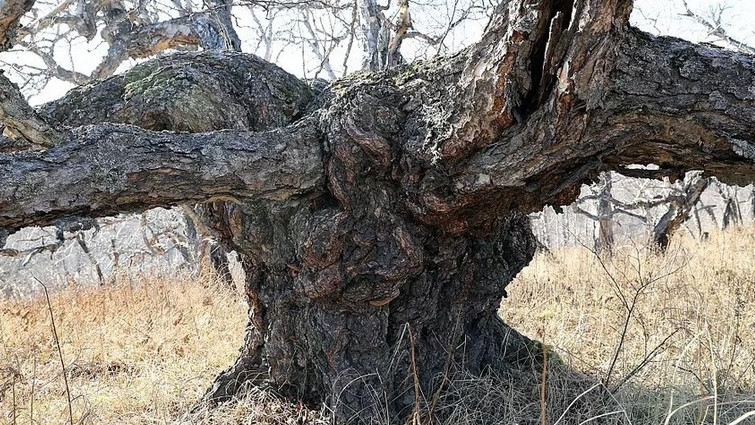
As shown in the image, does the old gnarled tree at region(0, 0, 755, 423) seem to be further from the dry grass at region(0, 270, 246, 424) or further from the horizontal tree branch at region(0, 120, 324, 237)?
the dry grass at region(0, 270, 246, 424)

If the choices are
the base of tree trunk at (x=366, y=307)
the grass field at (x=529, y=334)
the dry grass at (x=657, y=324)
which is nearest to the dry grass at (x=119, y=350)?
the grass field at (x=529, y=334)

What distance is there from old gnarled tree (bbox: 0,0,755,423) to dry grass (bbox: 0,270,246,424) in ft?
1.67

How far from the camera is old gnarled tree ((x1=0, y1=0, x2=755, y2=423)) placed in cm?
179

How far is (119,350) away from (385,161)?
2.78 metres

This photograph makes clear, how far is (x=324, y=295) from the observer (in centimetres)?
242

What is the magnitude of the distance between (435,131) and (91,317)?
380 centimetres

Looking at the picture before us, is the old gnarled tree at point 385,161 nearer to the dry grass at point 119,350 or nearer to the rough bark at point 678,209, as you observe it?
the dry grass at point 119,350

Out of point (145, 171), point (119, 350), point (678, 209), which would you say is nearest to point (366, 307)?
point (145, 171)

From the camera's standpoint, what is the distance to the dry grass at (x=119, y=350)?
293 cm

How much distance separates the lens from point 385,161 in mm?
2266

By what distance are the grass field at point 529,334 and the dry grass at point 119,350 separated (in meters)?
0.01

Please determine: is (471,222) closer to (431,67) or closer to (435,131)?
(435,131)

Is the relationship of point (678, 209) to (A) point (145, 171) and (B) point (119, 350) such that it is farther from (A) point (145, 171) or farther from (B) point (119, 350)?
(A) point (145, 171)

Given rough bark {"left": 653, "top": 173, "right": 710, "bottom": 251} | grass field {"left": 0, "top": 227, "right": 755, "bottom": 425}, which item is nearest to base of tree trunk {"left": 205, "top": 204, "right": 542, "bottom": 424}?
grass field {"left": 0, "top": 227, "right": 755, "bottom": 425}
